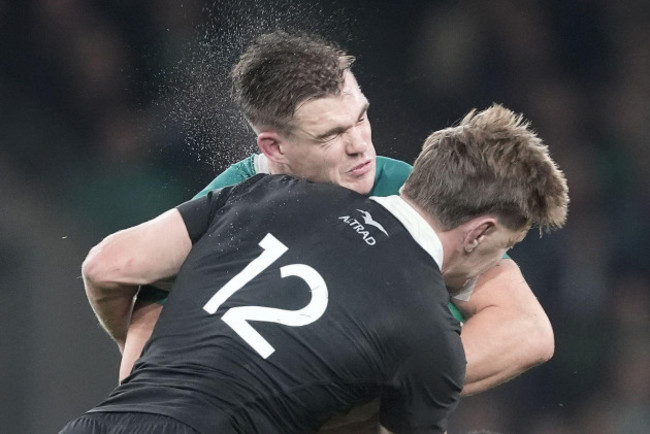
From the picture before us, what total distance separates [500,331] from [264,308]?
2.58ft

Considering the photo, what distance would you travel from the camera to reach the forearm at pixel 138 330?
2.58 metres

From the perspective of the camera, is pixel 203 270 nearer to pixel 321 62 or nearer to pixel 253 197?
pixel 253 197

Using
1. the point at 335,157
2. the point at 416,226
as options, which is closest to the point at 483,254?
the point at 416,226

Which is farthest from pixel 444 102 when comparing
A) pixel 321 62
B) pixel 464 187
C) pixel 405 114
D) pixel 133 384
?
pixel 133 384

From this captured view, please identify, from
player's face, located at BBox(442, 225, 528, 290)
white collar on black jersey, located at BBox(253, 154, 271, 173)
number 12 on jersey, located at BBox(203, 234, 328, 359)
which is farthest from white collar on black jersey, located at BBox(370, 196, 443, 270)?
white collar on black jersey, located at BBox(253, 154, 271, 173)

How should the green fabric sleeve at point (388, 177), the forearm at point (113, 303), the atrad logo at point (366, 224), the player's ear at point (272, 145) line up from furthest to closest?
1. the green fabric sleeve at point (388, 177)
2. the player's ear at point (272, 145)
3. the forearm at point (113, 303)
4. the atrad logo at point (366, 224)

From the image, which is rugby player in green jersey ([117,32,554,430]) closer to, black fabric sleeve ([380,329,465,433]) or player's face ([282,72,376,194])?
player's face ([282,72,376,194])

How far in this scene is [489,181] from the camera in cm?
227

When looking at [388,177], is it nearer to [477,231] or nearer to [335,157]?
[335,157]

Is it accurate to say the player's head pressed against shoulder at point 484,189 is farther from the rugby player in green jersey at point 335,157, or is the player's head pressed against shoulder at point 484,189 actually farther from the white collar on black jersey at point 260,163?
the white collar on black jersey at point 260,163

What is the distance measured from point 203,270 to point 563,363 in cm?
273

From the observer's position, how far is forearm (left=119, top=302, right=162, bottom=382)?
258cm

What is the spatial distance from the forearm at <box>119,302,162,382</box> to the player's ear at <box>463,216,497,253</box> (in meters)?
0.83

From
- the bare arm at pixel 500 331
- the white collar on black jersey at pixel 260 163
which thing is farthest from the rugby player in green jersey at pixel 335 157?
the white collar on black jersey at pixel 260 163
